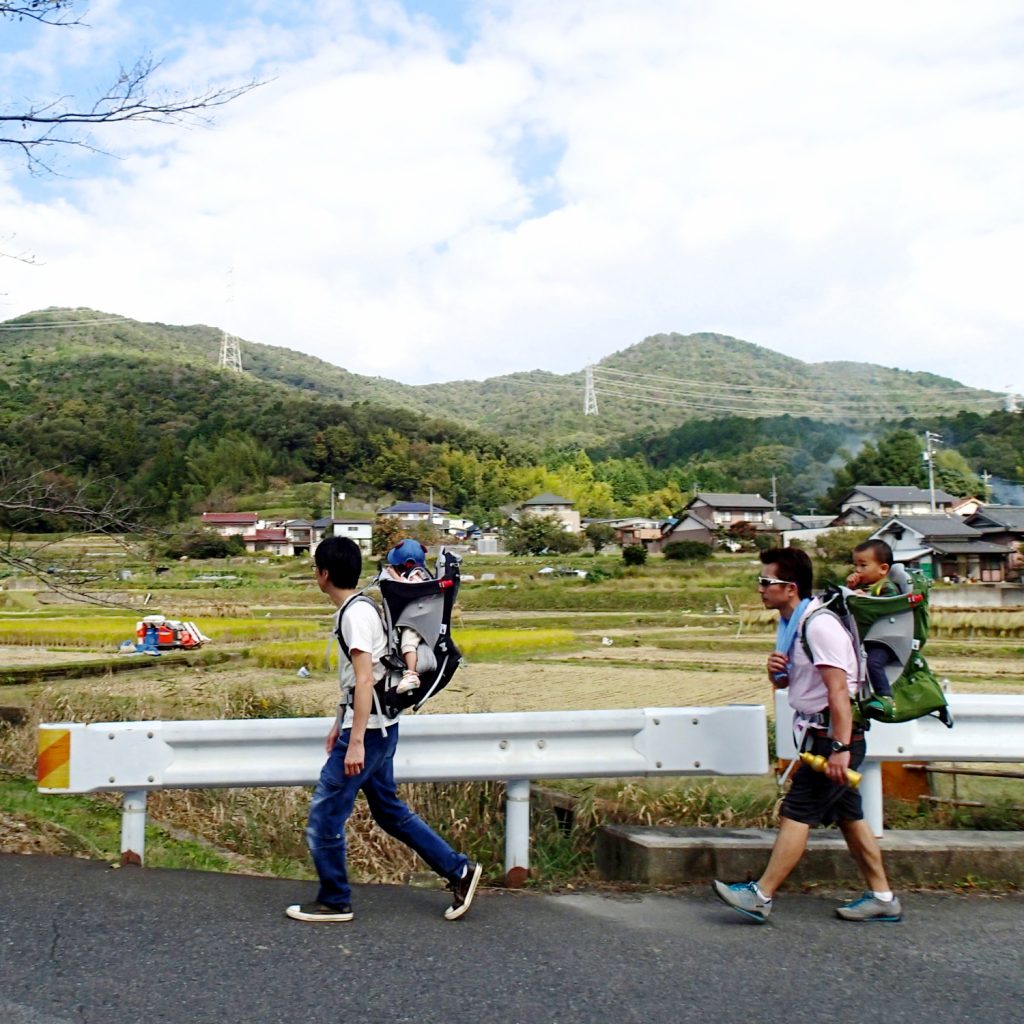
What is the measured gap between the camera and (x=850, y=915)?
3.54 meters

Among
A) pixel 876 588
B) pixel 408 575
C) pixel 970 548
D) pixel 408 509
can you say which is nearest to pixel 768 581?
pixel 876 588

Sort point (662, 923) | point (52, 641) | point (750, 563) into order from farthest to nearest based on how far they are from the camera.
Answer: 1. point (750, 563)
2. point (52, 641)
3. point (662, 923)

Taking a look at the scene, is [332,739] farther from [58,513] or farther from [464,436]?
[464,436]

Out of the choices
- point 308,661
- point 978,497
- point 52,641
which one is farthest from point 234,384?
point 308,661

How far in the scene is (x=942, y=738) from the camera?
4234 millimetres

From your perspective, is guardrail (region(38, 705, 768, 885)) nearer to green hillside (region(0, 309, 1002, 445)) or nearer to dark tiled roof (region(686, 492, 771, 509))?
dark tiled roof (region(686, 492, 771, 509))

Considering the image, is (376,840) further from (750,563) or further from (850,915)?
(750,563)

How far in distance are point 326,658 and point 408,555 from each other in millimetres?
5439

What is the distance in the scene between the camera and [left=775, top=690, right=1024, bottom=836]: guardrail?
13.7 feet

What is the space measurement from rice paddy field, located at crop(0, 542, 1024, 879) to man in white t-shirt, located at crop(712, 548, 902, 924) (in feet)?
3.17

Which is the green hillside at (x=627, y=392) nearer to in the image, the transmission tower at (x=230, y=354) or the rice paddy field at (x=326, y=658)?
the transmission tower at (x=230, y=354)

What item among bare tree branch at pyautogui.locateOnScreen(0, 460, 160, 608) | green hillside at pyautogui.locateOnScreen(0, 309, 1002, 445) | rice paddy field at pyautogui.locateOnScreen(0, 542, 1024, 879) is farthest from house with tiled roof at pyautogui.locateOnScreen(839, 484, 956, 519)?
green hillside at pyautogui.locateOnScreen(0, 309, 1002, 445)

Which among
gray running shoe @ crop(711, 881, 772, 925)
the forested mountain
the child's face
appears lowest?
gray running shoe @ crop(711, 881, 772, 925)

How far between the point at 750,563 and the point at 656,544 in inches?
803
